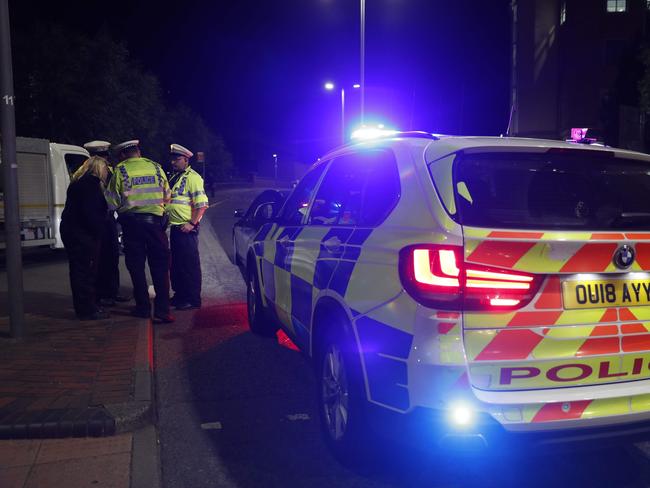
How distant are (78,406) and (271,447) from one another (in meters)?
1.33

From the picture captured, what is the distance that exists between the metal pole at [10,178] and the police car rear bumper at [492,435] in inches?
162

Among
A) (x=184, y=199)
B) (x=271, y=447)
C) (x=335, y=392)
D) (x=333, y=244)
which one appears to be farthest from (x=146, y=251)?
(x=335, y=392)

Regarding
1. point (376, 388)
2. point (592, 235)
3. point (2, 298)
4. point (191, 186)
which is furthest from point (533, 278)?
point (2, 298)

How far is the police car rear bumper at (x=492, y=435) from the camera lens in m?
2.56

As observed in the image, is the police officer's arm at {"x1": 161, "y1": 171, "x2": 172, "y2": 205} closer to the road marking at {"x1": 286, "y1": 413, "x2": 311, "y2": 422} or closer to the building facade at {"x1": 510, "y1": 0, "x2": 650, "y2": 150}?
the road marking at {"x1": 286, "y1": 413, "x2": 311, "y2": 422}

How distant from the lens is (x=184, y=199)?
283 inches

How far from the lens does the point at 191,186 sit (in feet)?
23.7

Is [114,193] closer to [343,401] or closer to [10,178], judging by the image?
[10,178]

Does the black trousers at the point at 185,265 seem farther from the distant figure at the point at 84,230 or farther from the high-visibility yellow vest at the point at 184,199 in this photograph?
the distant figure at the point at 84,230

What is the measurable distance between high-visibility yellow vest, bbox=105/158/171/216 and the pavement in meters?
1.22

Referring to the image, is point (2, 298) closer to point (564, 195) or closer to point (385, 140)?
point (385, 140)

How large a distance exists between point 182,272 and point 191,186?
40.5 inches

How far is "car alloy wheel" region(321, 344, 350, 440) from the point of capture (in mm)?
3299

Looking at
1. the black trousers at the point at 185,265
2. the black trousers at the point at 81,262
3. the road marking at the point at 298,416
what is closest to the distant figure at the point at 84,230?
the black trousers at the point at 81,262
